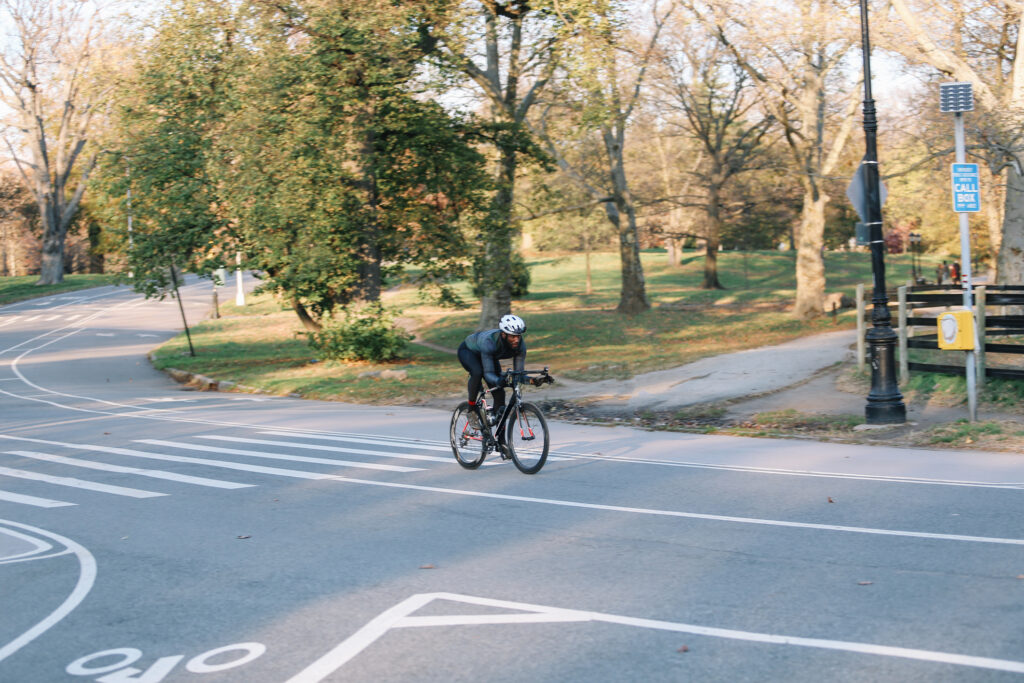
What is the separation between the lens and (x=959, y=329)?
12672 mm

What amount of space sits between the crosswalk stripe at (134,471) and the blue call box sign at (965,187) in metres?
9.61

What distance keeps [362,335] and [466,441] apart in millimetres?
15023

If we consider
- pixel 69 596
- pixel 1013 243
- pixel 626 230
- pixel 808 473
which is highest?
pixel 626 230

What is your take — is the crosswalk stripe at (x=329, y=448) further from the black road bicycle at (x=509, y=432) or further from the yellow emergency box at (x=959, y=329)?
the yellow emergency box at (x=959, y=329)

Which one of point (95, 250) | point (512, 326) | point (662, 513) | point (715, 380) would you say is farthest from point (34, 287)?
point (662, 513)

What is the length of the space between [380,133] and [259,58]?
353cm

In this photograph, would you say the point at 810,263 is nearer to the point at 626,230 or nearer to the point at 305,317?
the point at 626,230

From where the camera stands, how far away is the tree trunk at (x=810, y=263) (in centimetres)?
3397

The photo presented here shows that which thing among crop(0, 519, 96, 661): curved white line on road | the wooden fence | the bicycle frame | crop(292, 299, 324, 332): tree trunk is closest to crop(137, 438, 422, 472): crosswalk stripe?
the bicycle frame

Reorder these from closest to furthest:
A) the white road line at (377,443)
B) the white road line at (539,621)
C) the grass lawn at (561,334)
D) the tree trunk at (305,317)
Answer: the white road line at (539,621) → the white road line at (377,443) → the grass lawn at (561,334) → the tree trunk at (305,317)

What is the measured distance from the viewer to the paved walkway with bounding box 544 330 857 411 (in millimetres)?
17750

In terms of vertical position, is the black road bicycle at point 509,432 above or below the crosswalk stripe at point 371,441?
above

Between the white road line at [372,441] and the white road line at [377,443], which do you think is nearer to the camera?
the white road line at [377,443]

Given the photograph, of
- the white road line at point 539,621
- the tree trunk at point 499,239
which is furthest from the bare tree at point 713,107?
the white road line at point 539,621
